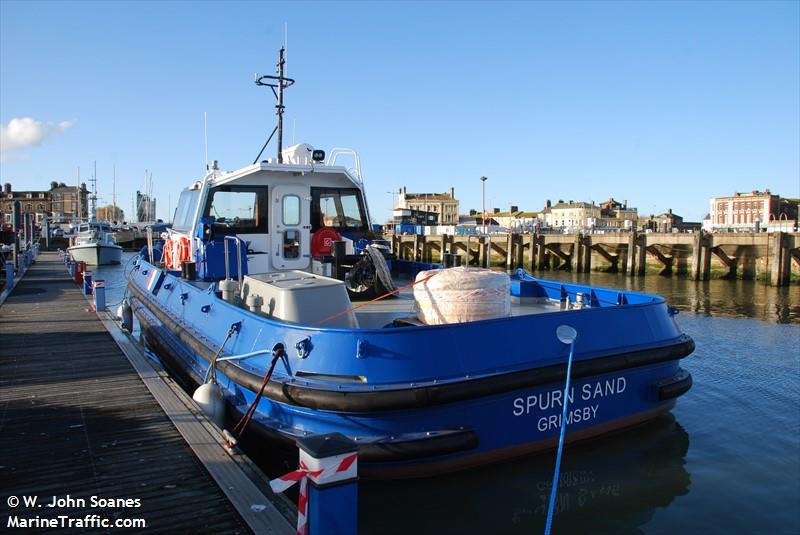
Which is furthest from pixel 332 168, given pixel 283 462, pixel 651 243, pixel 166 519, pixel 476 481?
pixel 651 243

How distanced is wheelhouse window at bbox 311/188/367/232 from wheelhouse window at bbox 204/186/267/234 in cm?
80

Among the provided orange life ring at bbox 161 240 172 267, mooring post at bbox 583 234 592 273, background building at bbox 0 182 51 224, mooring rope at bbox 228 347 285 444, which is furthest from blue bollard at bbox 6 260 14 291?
background building at bbox 0 182 51 224

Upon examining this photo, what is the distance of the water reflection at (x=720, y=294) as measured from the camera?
55.7 feet

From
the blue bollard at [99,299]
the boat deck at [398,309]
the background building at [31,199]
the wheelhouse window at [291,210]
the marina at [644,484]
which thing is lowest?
the marina at [644,484]

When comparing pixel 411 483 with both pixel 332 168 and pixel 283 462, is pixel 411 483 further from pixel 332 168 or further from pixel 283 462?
pixel 332 168

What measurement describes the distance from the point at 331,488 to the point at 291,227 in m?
6.03

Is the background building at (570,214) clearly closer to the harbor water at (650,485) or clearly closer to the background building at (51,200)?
the background building at (51,200)

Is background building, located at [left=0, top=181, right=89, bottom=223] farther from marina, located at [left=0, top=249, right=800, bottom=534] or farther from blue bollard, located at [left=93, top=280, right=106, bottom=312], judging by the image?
marina, located at [left=0, top=249, right=800, bottom=534]

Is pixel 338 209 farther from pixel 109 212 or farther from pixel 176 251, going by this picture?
pixel 109 212

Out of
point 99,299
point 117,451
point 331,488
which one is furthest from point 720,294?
point 331,488

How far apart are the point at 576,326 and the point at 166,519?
11.8ft

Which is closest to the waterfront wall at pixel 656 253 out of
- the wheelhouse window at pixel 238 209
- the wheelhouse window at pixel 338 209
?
the wheelhouse window at pixel 338 209

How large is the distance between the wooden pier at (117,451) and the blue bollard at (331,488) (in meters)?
0.66

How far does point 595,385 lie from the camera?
5250mm
